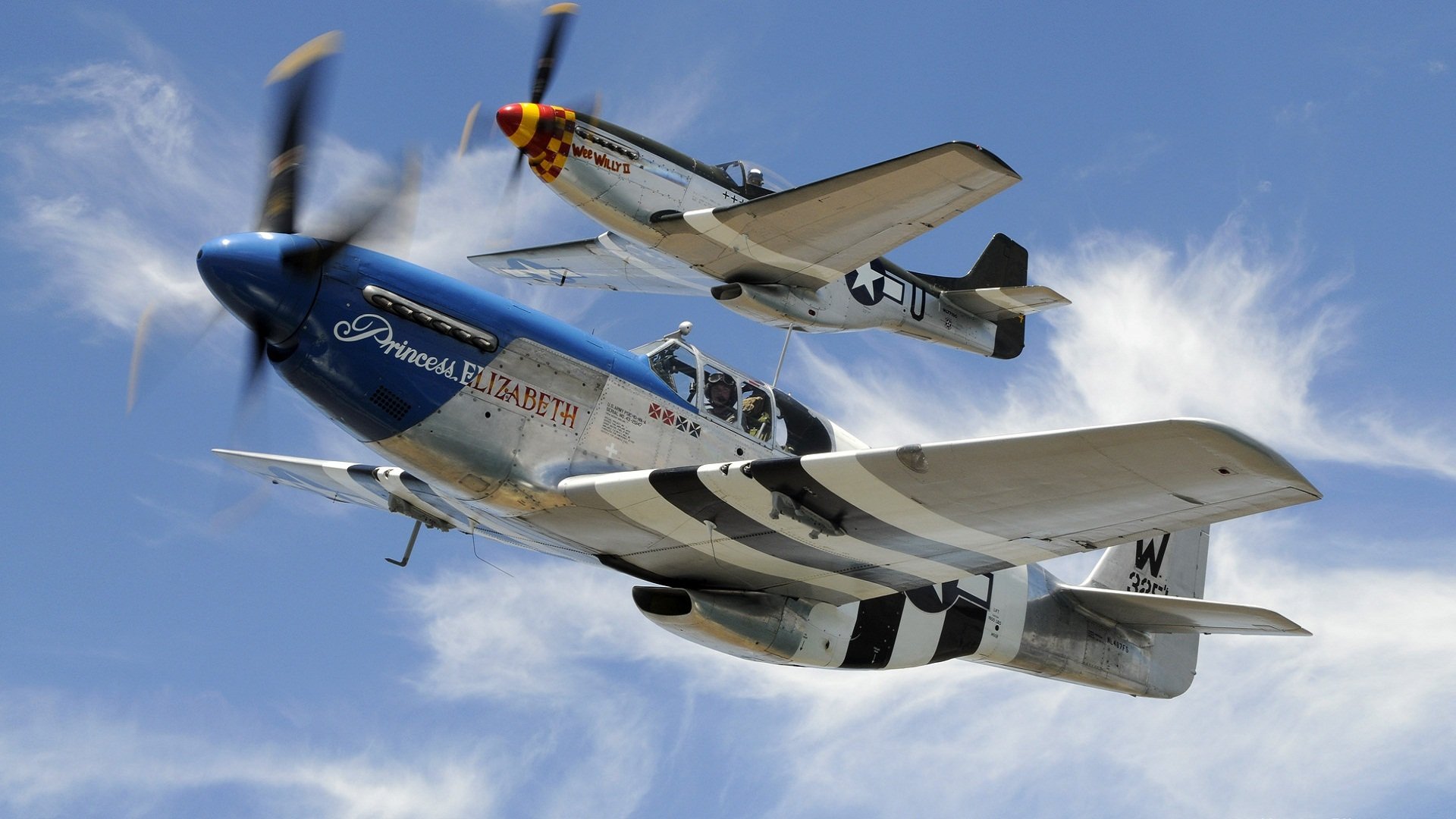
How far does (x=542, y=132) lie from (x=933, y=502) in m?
11.0

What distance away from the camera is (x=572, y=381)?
10797mm

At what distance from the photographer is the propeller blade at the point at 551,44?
63.0ft

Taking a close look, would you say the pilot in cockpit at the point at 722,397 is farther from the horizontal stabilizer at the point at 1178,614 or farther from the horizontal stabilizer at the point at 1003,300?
the horizontal stabilizer at the point at 1003,300

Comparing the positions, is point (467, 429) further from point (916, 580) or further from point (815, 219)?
point (815, 219)

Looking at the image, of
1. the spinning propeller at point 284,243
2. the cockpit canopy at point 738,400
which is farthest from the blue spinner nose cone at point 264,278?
the cockpit canopy at point 738,400

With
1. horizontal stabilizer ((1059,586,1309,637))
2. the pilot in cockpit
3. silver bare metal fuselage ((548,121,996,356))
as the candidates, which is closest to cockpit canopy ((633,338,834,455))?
the pilot in cockpit

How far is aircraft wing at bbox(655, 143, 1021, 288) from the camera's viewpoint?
15.6 m

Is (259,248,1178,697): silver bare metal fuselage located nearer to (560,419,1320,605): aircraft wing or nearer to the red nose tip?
(560,419,1320,605): aircraft wing

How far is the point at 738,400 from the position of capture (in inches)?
453

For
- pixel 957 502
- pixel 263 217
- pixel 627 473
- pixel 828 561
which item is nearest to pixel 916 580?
pixel 828 561

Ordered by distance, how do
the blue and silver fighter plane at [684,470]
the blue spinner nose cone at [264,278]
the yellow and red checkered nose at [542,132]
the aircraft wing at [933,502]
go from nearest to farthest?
the aircraft wing at [933,502]
the blue and silver fighter plane at [684,470]
the blue spinner nose cone at [264,278]
the yellow and red checkered nose at [542,132]

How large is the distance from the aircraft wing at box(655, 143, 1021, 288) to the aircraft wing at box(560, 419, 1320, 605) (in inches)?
239

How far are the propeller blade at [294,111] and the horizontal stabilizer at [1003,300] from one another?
43.3 ft

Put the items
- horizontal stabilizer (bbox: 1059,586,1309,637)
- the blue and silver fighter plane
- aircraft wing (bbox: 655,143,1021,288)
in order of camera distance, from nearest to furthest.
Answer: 1. the blue and silver fighter plane
2. horizontal stabilizer (bbox: 1059,586,1309,637)
3. aircraft wing (bbox: 655,143,1021,288)
